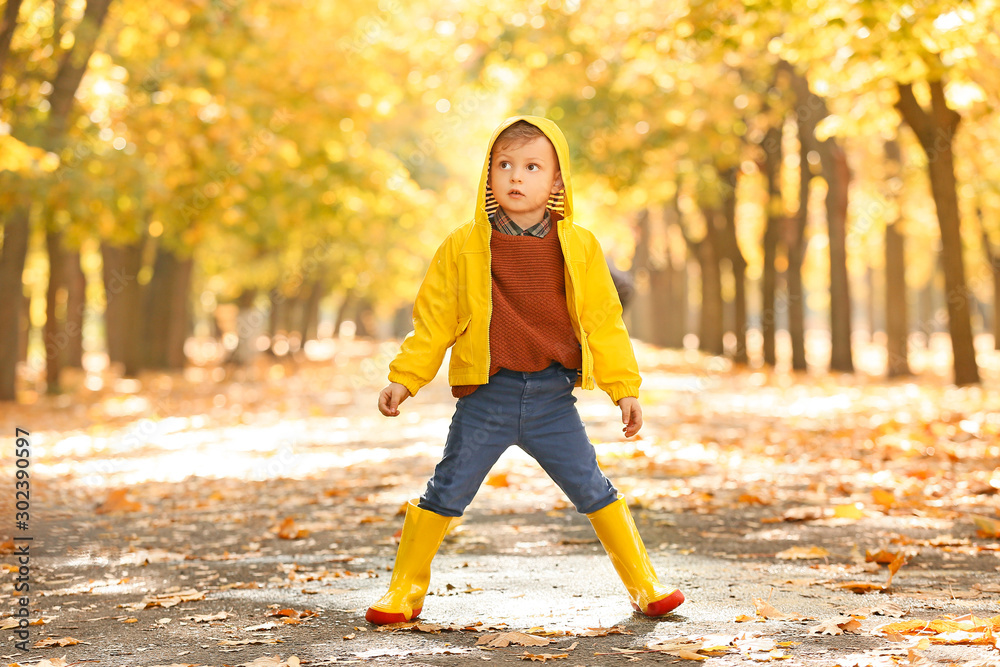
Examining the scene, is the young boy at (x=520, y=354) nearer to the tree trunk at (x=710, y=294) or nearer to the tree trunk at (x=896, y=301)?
the tree trunk at (x=896, y=301)

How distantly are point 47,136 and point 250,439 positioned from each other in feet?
15.9

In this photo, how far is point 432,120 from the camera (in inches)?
1364

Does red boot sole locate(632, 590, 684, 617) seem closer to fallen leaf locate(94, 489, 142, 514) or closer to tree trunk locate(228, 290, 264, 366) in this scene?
fallen leaf locate(94, 489, 142, 514)

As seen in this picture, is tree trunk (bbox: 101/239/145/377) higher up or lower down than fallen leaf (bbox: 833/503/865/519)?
higher up

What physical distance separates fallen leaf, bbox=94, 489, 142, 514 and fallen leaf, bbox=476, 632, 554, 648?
4279mm

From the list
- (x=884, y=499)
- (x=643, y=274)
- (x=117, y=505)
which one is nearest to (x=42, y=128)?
(x=117, y=505)

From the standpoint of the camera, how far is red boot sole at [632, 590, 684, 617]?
4.07 m

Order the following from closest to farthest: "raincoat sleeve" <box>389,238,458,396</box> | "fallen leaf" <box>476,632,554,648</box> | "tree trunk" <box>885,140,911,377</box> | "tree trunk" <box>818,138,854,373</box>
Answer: "fallen leaf" <box>476,632,554,648</box> → "raincoat sleeve" <box>389,238,458,396</box> → "tree trunk" <box>885,140,911,377</box> → "tree trunk" <box>818,138,854,373</box>

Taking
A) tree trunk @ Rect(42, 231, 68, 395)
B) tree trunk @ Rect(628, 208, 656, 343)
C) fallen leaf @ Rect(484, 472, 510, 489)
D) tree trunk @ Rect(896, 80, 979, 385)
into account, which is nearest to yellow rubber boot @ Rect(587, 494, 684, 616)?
fallen leaf @ Rect(484, 472, 510, 489)

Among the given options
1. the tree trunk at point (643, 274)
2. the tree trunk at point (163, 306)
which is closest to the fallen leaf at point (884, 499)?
the tree trunk at point (643, 274)

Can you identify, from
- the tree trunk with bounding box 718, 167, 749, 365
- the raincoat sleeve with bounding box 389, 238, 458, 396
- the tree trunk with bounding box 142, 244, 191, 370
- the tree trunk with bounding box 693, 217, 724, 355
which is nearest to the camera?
the raincoat sleeve with bounding box 389, 238, 458, 396

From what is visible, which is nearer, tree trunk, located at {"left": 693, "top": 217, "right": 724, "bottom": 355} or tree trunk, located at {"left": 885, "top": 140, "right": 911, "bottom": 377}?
tree trunk, located at {"left": 885, "top": 140, "right": 911, "bottom": 377}

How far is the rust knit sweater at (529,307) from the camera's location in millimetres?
4109

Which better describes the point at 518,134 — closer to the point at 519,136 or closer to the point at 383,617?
the point at 519,136
